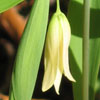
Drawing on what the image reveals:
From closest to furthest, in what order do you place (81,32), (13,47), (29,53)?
(29,53) → (81,32) → (13,47)

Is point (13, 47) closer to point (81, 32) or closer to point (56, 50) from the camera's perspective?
point (81, 32)

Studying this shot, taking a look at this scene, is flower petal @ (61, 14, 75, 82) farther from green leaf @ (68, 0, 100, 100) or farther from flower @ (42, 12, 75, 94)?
green leaf @ (68, 0, 100, 100)

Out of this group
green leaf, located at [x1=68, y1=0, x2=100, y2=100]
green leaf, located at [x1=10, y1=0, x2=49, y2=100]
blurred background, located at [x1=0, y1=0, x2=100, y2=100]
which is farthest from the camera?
blurred background, located at [x1=0, y1=0, x2=100, y2=100]

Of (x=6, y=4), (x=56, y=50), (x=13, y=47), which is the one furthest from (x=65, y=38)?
(x=13, y=47)

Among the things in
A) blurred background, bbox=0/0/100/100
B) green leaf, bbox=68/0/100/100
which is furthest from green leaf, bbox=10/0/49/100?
blurred background, bbox=0/0/100/100

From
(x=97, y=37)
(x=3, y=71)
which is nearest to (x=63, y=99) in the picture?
(x=3, y=71)

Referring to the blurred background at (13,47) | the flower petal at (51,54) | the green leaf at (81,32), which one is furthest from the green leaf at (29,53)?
the blurred background at (13,47)
